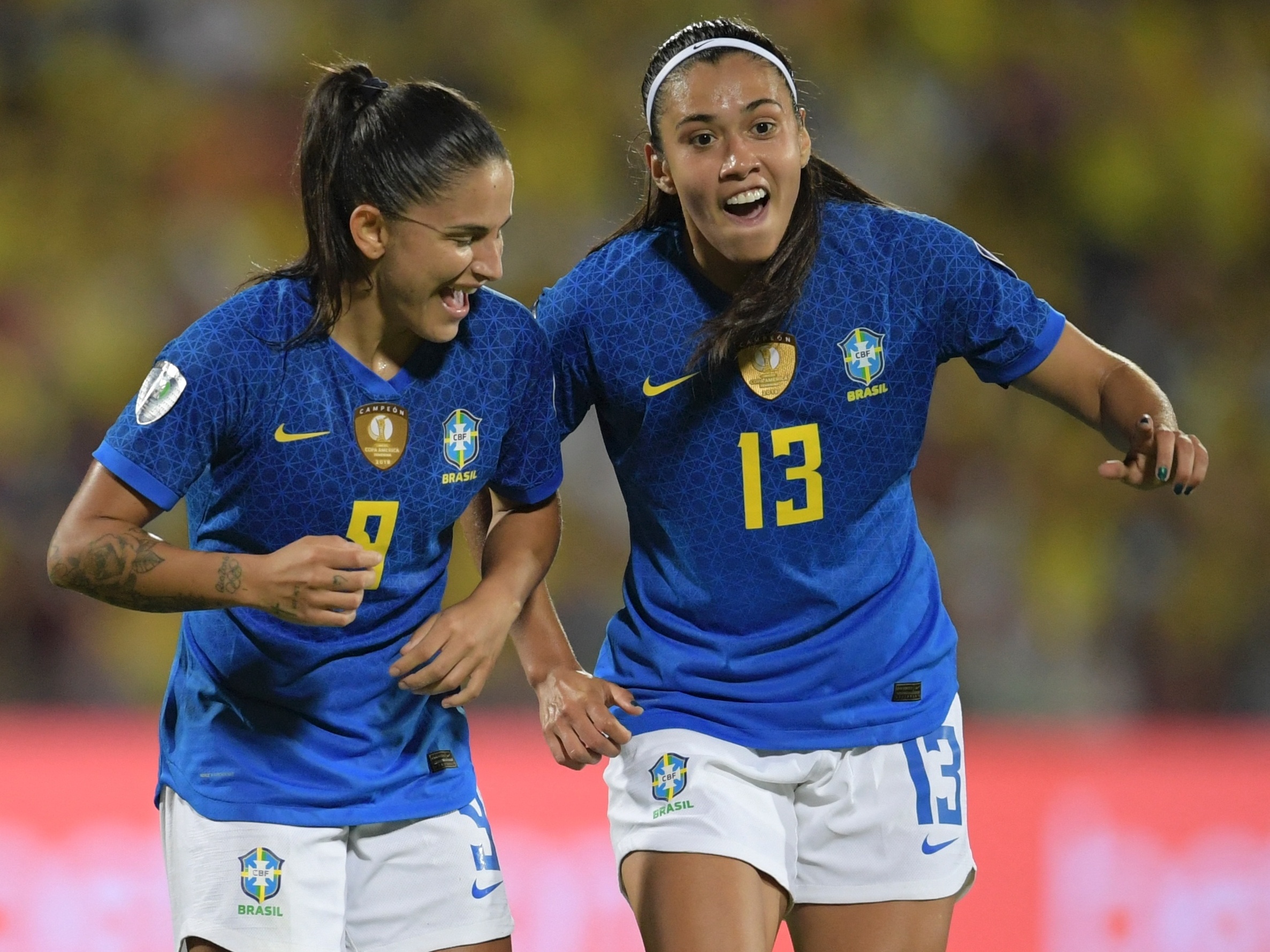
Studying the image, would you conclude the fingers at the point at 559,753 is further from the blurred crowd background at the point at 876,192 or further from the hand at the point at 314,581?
the blurred crowd background at the point at 876,192

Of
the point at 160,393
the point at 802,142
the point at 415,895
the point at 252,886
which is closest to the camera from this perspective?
the point at 160,393

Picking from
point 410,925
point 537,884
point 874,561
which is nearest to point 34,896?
point 537,884

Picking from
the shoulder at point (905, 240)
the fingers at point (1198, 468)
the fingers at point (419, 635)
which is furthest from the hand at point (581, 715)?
the fingers at point (1198, 468)

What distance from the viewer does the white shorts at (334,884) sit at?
2215mm

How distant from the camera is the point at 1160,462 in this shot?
7.60 ft

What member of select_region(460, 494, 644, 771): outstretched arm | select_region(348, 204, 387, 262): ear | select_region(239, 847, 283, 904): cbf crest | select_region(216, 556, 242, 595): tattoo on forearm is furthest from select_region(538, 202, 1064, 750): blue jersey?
select_region(216, 556, 242, 595): tattoo on forearm

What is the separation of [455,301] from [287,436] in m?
0.31

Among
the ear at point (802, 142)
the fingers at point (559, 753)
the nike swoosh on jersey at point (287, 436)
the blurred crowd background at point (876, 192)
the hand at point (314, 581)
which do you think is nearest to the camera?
the hand at point (314, 581)

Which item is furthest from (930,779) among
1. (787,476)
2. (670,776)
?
(787,476)

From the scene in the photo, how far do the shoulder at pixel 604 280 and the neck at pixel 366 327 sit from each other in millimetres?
370

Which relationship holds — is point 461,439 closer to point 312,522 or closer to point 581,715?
point 312,522

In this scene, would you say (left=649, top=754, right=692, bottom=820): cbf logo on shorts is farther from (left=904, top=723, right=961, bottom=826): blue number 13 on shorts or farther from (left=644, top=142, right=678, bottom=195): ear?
(left=644, top=142, right=678, bottom=195): ear

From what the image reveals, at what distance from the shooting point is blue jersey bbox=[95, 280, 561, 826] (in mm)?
2191

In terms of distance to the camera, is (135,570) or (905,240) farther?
(905,240)
